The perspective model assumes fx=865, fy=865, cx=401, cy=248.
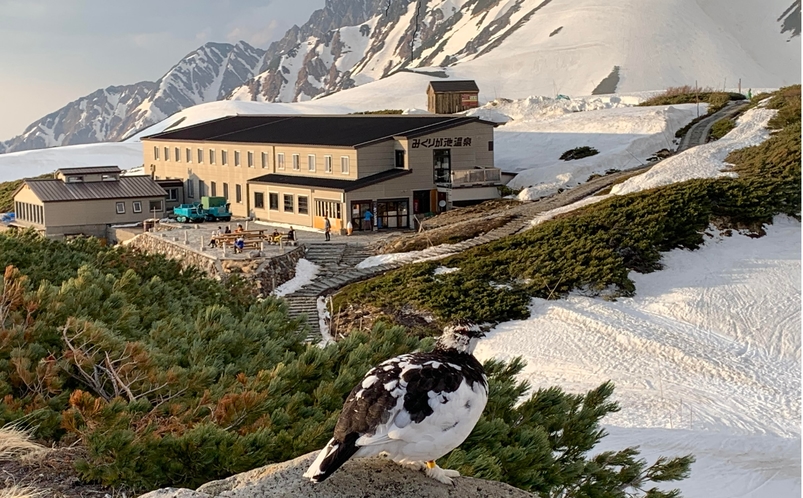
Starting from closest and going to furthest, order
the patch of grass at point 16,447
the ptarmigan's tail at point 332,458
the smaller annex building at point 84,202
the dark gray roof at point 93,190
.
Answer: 1. the ptarmigan's tail at point 332,458
2. the patch of grass at point 16,447
3. the smaller annex building at point 84,202
4. the dark gray roof at point 93,190

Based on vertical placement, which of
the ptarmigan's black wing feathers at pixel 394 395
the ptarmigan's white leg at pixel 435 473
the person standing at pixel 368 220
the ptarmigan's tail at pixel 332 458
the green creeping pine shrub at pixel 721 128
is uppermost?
the green creeping pine shrub at pixel 721 128

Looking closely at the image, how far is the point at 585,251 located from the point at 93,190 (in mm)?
29856

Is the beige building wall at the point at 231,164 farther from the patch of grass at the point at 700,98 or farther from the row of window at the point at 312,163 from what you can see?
the patch of grass at the point at 700,98

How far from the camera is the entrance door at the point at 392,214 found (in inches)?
1746

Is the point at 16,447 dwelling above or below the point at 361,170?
below

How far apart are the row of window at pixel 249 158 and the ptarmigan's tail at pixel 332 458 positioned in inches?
1599

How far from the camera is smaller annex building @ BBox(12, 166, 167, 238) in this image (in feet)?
156

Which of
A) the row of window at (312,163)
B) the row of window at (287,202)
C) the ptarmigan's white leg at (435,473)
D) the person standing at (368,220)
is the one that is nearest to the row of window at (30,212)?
the row of window at (287,202)

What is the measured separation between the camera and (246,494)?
16.9ft

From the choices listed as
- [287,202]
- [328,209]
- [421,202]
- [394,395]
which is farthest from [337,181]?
[394,395]

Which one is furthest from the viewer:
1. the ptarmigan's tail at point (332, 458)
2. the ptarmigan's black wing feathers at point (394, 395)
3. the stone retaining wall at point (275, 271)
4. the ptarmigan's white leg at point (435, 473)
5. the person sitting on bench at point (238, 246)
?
the person sitting on bench at point (238, 246)

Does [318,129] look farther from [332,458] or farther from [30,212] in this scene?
[332,458]

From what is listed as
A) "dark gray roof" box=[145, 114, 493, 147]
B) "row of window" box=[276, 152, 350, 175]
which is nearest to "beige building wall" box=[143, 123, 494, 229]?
"row of window" box=[276, 152, 350, 175]

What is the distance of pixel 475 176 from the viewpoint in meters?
46.4
